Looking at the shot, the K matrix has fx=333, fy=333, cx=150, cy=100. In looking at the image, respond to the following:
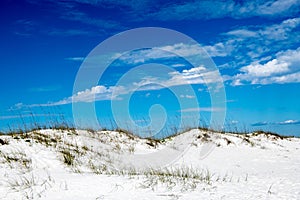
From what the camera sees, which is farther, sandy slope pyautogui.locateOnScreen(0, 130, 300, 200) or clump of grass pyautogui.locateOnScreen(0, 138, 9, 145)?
clump of grass pyautogui.locateOnScreen(0, 138, 9, 145)

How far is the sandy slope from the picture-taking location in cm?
674

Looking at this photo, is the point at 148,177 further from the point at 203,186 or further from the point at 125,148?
the point at 125,148

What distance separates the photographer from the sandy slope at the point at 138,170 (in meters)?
6.74

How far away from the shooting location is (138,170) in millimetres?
9844

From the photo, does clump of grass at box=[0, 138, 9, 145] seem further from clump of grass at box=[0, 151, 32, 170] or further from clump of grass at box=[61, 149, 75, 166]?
clump of grass at box=[61, 149, 75, 166]

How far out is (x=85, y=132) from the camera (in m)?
13.3

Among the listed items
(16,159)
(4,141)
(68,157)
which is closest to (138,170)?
(68,157)

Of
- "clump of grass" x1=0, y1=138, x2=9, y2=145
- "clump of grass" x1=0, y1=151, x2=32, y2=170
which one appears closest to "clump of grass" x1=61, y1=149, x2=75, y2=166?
"clump of grass" x1=0, y1=151, x2=32, y2=170

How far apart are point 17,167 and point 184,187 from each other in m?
4.54

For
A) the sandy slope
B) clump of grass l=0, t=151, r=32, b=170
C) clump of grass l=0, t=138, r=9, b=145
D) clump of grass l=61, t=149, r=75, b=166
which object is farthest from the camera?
clump of grass l=0, t=138, r=9, b=145

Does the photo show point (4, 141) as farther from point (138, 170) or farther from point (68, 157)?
point (138, 170)

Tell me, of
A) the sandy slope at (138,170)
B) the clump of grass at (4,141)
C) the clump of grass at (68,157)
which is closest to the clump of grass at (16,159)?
the sandy slope at (138,170)

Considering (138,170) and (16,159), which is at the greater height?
(16,159)

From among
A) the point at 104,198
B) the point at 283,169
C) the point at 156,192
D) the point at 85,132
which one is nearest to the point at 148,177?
the point at 156,192
